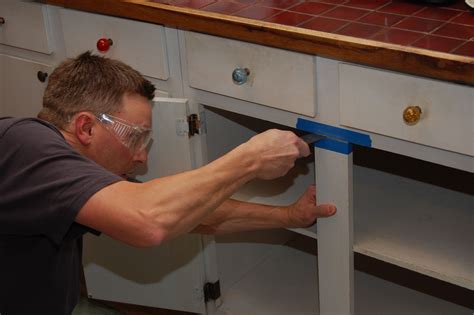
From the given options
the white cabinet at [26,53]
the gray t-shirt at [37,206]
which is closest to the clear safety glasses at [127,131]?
the gray t-shirt at [37,206]

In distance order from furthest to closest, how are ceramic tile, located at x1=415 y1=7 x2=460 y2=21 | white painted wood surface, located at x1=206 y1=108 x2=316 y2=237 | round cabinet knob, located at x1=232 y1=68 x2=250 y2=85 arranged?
white painted wood surface, located at x1=206 y1=108 x2=316 y2=237 → round cabinet knob, located at x1=232 y1=68 x2=250 y2=85 → ceramic tile, located at x1=415 y1=7 x2=460 y2=21

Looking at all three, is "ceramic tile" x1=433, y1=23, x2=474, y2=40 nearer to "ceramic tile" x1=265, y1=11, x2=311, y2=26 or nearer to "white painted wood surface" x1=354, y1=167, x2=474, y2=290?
"ceramic tile" x1=265, y1=11, x2=311, y2=26

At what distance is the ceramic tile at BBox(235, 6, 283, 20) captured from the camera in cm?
162

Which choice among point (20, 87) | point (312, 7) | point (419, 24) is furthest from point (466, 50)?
point (20, 87)

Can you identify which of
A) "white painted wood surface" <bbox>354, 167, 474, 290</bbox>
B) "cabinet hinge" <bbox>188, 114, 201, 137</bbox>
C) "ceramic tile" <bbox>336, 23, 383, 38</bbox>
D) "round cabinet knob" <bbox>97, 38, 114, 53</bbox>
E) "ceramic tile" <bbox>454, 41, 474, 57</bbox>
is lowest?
"white painted wood surface" <bbox>354, 167, 474, 290</bbox>

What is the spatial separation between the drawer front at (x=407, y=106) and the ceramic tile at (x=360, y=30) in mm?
61

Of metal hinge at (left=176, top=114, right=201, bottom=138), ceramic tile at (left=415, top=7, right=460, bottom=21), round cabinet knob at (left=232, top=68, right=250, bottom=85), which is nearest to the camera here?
ceramic tile at (left=415, top=7, right=460, bottom=21)

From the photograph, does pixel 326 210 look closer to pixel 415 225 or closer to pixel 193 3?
pixel 415 225

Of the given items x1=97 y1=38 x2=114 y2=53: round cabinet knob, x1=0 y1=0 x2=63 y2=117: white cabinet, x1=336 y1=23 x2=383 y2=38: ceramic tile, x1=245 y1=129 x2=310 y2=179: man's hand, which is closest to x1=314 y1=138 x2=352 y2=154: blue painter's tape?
x1=245 y1=129 x2=310 y2=179: man's hand

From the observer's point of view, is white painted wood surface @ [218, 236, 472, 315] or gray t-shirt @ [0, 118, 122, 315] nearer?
gray t-shirt @ [0, 118, 122, 315]

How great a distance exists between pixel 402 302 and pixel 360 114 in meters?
0.72

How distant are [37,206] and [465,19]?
88 centimetres

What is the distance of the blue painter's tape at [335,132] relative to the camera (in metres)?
1.57

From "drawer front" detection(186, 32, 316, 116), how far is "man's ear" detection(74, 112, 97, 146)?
1.14 feet
